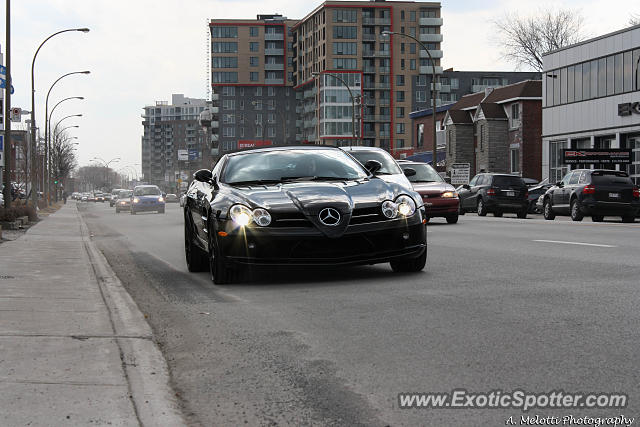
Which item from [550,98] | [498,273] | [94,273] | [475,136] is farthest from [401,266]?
[475,136]

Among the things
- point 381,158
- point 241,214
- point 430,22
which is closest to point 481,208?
point 381,158

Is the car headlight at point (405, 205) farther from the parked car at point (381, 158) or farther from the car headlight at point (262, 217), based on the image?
the parked car at point (381, 158)

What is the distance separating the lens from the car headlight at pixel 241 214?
8391 mm

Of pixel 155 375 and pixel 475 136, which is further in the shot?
pixel 475 136

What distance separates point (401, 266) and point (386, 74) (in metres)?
126

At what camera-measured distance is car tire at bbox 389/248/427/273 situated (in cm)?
932

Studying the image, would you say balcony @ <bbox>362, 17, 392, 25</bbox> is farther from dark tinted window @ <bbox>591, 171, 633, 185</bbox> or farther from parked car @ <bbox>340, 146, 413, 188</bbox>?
parked car @ <bbox>340, 146, 413, 188</bbox>

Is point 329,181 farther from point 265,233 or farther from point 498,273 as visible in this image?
point 498,273

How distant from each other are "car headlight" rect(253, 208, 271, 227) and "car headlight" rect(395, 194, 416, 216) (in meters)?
1.41

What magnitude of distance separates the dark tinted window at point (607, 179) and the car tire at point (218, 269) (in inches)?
818

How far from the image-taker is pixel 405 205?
8.80 m

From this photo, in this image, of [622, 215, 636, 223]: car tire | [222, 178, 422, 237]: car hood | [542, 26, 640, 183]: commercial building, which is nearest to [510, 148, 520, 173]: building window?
→ [542, 26, 640, 183]: commercial building

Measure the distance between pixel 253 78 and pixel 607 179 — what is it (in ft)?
402

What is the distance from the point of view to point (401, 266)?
9.45 metres
